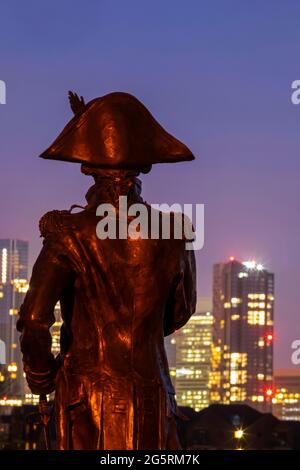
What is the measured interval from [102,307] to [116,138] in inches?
44.7

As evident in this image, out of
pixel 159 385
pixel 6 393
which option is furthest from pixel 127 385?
pixel 6 393

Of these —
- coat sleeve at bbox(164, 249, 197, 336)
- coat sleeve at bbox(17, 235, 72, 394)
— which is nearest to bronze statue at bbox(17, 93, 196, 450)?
coat sleeve at bbox(17, 235, 72, 394)

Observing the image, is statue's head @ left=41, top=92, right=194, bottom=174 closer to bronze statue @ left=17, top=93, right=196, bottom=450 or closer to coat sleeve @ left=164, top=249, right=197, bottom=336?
bronze statue @ left=17, top=93, right=196, bottom=450

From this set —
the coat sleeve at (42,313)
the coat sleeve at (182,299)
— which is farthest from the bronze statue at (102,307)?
the coat sleeve at (182,299)

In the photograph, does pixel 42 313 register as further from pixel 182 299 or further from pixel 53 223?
pixel 182 299

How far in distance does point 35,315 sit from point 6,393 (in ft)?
438

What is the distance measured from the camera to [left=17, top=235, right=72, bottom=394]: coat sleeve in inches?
598

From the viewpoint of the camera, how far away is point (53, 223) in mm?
15250

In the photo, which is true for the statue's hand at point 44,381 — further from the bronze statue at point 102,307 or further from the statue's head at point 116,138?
the statue's head at point 116,138

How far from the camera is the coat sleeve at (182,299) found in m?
15.7

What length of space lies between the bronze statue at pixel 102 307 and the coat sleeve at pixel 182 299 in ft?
1.00

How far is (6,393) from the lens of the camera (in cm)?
14812
